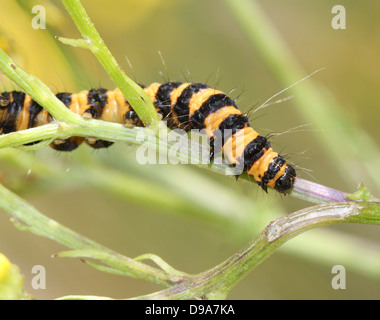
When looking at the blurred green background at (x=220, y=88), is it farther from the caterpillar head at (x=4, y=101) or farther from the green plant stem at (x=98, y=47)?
the green plant stem at (x=98, y=47)

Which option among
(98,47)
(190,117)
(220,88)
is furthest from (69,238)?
→ (220,88)

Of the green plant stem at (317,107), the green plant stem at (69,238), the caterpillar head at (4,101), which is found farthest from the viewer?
the green plant stem at (317,107)

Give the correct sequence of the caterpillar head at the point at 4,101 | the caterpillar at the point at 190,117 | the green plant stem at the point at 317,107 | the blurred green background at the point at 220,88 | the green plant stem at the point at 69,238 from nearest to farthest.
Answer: the green plant stem at the point at 69,238 → the caterpillar at the point at 190,117 → the caterpillar head at the point at 4,101 → the green plant stem at the point at 317,107 → the blurred green background at the point at 220,88

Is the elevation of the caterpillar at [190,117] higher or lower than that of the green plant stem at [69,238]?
higher

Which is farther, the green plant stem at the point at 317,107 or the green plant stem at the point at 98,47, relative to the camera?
the green plant stem at the point at 317,107

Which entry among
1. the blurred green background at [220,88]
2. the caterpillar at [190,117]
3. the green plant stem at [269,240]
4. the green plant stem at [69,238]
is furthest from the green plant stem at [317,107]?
the green plant stem at [69,238]
